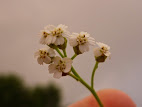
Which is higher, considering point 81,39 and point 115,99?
point 81,39

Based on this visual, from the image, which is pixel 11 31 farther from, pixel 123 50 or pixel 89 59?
pixel 123 50

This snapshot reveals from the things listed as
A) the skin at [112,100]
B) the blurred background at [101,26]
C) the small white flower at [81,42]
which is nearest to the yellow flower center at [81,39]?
the small white flower at [81,42]

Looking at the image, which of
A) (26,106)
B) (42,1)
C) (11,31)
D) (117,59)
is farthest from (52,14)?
(26,106)

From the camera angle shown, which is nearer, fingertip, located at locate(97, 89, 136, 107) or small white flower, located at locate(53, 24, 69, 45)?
small white flower, located at locate(53, 24, 69, 45)

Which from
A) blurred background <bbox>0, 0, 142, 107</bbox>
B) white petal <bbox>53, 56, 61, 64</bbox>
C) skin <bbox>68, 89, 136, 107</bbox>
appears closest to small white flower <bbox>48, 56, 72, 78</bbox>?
white petal <bbox>53, 56, 61, 64</bbox>

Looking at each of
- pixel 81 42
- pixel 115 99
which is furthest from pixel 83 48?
pixel 115 99

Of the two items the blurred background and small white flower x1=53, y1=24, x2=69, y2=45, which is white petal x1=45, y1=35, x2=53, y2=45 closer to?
small white flower x1=53, y1=24, x2=69, y2=45

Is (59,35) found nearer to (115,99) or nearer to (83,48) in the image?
(83,48)

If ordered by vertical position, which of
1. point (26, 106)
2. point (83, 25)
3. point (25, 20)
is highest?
point (25, 20)

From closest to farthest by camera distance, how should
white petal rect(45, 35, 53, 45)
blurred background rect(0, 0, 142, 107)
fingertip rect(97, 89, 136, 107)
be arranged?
white petal rect(45, 35, 53, 45), fingertip rect(97, 89, 136, 107), blurred background rect(0, 0, 142, 107)
